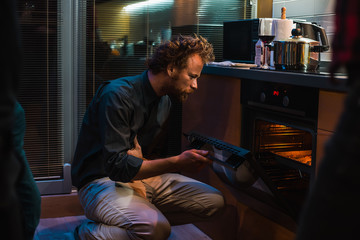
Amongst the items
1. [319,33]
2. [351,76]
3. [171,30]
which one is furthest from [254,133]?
[351,76]

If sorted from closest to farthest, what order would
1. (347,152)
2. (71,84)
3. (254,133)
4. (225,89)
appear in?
(347,152) → (254,133) → (225,89) → (71,84)

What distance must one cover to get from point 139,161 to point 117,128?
0.55 ft

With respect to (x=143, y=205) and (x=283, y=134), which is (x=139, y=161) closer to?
(x=143, y=205)

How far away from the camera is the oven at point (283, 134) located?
1951 mm

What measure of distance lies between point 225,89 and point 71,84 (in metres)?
1.05

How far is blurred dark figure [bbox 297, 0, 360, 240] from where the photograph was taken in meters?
0.60

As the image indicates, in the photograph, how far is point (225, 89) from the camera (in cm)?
250

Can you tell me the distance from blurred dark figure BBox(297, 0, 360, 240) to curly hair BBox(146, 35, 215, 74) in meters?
1.63

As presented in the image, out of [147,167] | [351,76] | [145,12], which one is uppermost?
[145,12]

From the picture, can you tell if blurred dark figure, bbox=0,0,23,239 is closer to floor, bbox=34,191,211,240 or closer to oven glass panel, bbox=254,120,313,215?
oven glass panel, bbox=254,120,313,215

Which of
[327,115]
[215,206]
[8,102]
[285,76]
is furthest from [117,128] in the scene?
[8,102]

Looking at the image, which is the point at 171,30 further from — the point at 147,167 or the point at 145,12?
the point at 147,167

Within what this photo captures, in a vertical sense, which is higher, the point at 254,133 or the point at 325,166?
the point at 325,166

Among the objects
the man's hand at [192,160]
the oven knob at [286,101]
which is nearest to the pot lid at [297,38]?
the oven knob at [286,101]
